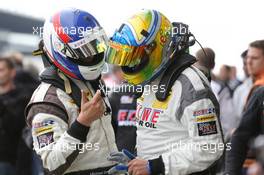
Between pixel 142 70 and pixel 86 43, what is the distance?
40 cm

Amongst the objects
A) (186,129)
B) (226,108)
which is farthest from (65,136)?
(226,108)

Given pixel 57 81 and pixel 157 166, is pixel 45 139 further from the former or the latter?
pixel 157 166

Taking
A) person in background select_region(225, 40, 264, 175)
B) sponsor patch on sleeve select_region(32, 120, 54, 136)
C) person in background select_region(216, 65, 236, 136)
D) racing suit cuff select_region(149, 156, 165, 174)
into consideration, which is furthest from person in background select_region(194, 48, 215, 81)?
person in background select_region(216, 65, 236, 136)

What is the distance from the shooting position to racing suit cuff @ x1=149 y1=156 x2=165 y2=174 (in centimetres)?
373

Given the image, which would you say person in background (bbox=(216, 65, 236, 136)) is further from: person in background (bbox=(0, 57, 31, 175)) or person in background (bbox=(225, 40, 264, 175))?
person in background (bbox=(225, 40, 264, 175))

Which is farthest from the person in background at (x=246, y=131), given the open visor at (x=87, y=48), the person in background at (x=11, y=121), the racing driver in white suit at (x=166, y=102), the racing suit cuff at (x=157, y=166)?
the person in background at (x=11, y=121)

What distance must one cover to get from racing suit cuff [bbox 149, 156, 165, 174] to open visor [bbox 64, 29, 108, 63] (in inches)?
31.6

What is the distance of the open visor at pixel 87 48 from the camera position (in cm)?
402

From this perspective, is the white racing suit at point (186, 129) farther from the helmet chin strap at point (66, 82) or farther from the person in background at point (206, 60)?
the person in background at point (206, 60)

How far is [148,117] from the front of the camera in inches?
156

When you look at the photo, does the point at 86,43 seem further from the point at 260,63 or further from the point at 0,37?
the point at 0,37

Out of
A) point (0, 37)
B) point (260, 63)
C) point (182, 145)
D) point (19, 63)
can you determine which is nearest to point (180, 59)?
point (182, 145)

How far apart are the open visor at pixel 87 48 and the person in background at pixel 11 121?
3223 mm

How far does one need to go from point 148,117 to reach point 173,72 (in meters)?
0.33
